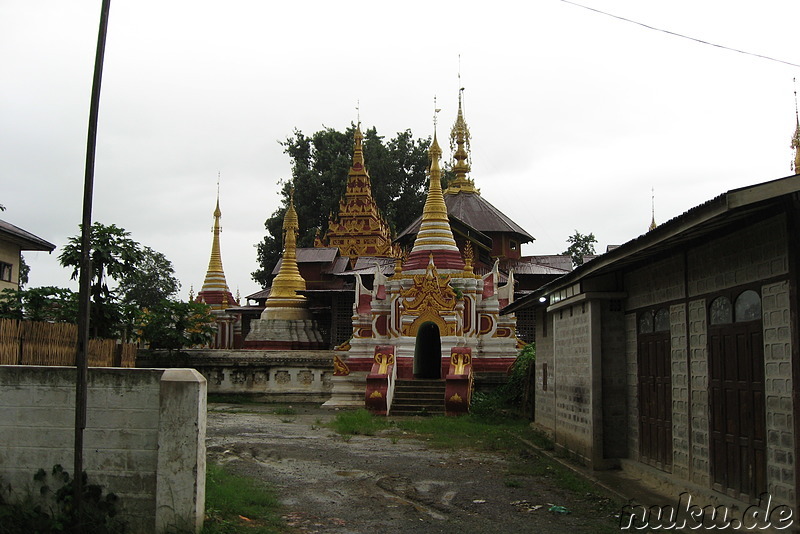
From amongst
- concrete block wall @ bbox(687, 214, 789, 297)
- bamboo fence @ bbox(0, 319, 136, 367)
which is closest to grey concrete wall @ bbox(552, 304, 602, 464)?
concrete block wall @ bbox(687, 214, 789, 297)

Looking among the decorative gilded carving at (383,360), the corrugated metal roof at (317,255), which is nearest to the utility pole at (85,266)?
the decorative gilded carving at (383,360)

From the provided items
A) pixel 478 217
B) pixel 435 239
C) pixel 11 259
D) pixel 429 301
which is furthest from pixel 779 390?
pixel 478 217

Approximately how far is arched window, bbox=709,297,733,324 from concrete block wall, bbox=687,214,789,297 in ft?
0.46

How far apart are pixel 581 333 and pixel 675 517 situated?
4834mm

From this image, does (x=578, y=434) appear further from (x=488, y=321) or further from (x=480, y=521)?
(x=488, y=321)

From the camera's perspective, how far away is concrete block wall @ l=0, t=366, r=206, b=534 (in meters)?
7.70

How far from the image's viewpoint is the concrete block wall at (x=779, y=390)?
7418 mm

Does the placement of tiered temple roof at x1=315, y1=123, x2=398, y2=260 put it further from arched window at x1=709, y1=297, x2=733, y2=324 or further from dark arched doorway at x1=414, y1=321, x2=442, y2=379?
arched window at x1=709, y1=297, x2=733, y2=324

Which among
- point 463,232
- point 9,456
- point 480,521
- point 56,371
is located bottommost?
point 480,521

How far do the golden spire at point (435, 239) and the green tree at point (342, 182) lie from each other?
845 inches

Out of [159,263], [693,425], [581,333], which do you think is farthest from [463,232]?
[159,263]

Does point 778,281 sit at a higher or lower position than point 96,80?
lower

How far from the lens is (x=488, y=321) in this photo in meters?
27.0

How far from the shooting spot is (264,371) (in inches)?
1106
